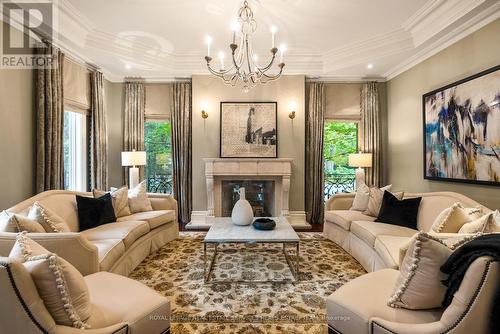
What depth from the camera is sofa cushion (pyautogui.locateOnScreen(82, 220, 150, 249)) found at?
9.09 feet

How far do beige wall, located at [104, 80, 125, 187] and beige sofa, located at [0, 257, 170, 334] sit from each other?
378cm

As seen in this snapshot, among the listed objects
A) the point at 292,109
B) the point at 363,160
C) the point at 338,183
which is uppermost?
the point at 292,109

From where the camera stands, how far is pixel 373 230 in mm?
3004

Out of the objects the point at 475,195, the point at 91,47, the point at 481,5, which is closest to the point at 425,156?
the point at 475,195

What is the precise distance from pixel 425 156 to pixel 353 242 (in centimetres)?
189

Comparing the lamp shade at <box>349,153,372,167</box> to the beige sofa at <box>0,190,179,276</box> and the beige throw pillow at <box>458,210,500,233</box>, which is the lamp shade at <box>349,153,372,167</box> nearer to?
the beige throw pillow at <box>458,210,500,233</box>

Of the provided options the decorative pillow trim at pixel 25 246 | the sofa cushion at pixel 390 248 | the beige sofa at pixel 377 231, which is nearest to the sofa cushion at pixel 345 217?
the beige sofa at pixel 377 231

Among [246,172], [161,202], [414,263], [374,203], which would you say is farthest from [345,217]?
[161,202]

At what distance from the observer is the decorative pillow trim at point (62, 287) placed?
49.4 inches

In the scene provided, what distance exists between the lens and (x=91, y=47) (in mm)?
3971

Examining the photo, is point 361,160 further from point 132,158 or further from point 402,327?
point 132,158

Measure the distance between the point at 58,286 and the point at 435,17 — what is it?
4.53 m

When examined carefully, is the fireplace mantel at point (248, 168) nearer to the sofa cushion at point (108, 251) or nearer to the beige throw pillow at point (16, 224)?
the sofa cushion at point (108, 251)

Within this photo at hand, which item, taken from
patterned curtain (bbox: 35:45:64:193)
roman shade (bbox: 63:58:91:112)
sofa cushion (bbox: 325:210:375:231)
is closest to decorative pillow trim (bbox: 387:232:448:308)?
sofa cushion (bbox: 325:210:375:231)
